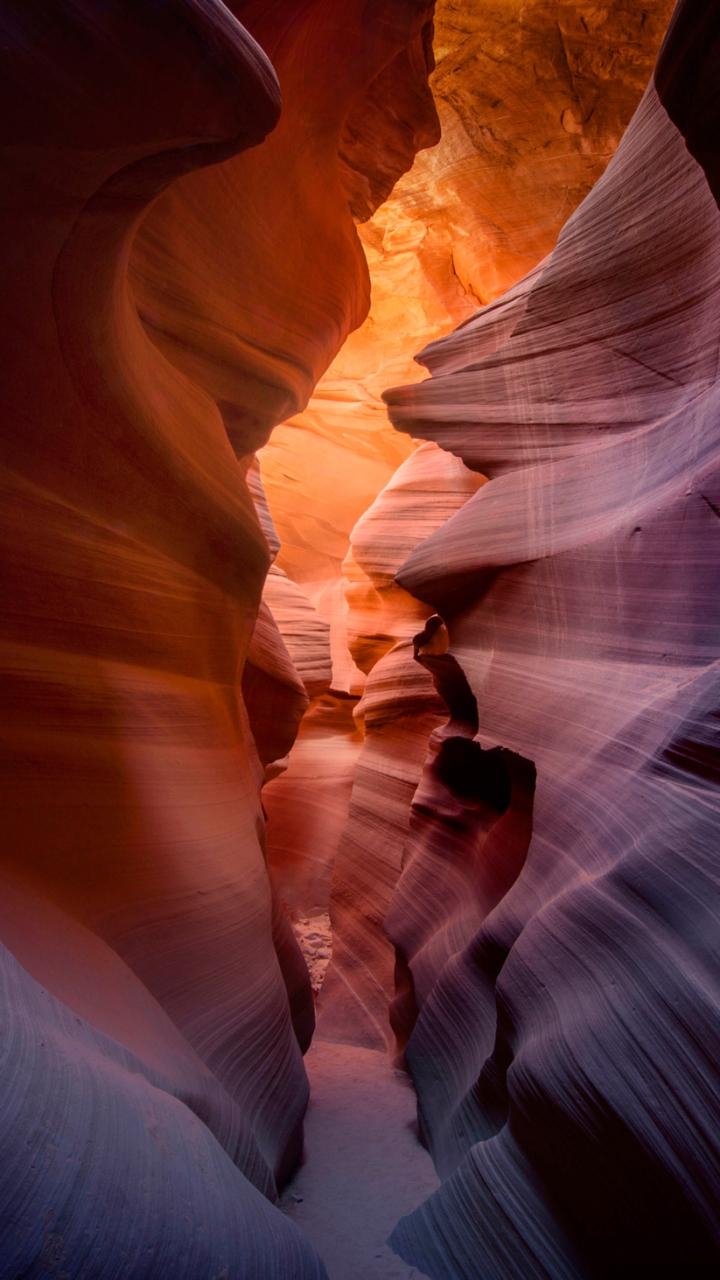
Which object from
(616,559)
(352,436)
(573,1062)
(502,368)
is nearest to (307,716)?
(352,436)

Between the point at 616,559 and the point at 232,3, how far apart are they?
2.13 metres

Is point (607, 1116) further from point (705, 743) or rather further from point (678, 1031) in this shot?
point (705, 743)

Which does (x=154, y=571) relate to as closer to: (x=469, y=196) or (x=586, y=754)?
(x=586, y=754)

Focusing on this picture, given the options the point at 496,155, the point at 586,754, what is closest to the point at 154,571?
the point at 586,754

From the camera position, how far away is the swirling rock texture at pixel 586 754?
163 cm

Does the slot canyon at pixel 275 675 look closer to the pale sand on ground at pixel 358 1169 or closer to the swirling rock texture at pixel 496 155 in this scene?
the pale sand on ground at pixel 358 1169

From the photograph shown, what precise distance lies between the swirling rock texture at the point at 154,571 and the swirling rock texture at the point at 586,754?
23.7 inches

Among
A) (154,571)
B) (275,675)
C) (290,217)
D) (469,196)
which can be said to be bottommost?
(275,675)

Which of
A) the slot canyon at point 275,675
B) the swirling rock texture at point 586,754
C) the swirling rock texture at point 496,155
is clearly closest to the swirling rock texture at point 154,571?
the slot canyon at point 275,675

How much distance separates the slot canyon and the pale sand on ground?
2cm

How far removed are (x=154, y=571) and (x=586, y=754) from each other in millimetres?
1496

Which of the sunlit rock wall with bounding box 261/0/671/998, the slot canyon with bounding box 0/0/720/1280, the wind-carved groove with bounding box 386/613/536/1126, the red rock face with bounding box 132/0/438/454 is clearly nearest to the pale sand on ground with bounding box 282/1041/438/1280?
the slot canyon with bounding box 0/0/720/1280

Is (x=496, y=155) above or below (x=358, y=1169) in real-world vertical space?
above

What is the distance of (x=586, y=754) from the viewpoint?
2.31m
